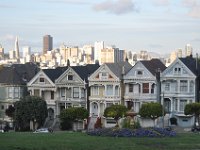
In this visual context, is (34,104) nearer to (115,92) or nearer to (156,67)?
(115,92)

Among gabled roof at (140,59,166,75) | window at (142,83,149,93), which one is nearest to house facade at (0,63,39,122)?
gabled roof at (140,59,166,75)

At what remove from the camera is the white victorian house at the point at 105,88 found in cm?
7006

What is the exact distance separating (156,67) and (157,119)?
8.17 meters

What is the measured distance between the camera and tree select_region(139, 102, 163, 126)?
63188 millimetres

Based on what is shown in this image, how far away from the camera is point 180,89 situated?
67.1 metres

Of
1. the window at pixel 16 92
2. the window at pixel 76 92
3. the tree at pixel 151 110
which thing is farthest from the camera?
the window at pixel 16 92

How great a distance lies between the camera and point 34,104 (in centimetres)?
6806

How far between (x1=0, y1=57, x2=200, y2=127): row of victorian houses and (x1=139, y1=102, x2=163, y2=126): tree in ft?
12.4

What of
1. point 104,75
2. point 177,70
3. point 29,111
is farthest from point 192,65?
point 29,111

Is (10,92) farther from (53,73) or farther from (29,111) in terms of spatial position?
(29,111)

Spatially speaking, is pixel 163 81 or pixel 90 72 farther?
pixel 90 72

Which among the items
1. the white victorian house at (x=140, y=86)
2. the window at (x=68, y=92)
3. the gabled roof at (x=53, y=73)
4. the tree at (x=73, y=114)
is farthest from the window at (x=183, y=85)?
the gabled roof at (x=53, y=73)

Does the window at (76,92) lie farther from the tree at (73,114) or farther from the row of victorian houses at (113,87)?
the tree at (73,114)

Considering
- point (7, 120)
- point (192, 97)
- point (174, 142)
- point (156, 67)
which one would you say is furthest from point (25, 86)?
point (174, 142)
